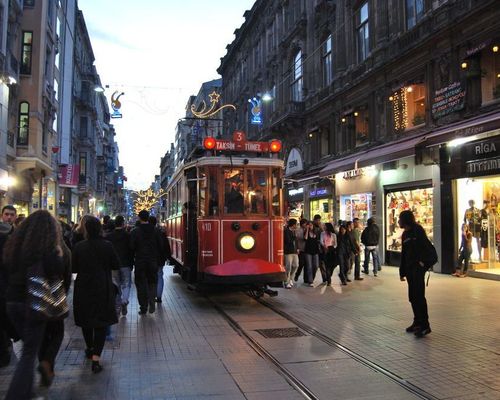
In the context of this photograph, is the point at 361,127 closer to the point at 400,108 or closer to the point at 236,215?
the point at 400,108

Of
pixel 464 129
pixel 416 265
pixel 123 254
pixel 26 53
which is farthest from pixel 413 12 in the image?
pixel 26 53

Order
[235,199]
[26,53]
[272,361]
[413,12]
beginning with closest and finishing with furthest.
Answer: [272,361] → [235,199] → [413,12] → [26,53]

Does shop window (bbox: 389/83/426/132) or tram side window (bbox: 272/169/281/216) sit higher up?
shop window (bbox: 389/83/426/132)

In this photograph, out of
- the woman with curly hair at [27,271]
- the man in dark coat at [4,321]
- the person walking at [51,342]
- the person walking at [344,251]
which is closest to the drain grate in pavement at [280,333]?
the person walking at [51,342]

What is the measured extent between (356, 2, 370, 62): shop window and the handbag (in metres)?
18.9

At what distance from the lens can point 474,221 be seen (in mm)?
14734

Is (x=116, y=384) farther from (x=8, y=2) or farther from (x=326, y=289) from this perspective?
(x=8, y=2)

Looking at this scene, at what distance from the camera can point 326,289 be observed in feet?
42.1

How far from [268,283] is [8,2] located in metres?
18.2

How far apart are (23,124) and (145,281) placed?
59.3ft

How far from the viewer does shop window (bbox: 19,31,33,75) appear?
956 inches

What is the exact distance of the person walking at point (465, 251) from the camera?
47.8ft

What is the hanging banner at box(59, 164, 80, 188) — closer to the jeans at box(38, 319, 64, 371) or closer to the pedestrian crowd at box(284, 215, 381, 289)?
the pedestrian crowd at box(284, 215, 381, 289)

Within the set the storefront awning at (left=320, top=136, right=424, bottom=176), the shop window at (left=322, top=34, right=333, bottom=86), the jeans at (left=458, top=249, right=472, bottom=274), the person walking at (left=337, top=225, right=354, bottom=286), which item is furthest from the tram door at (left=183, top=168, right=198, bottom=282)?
the shop window at (left=322, top=34, right=333, bottom=86)
